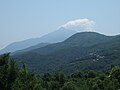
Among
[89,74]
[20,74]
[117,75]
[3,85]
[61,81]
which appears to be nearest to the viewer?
[3,85]

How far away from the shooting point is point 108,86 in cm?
6450

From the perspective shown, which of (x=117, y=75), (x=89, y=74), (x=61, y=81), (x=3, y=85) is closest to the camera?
(x=3, y=85)

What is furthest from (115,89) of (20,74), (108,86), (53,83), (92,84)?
(20,74)

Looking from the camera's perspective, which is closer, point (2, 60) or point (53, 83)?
Result: point (2, 60)

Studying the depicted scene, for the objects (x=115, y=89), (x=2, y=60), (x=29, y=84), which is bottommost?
(x=115, y=89)

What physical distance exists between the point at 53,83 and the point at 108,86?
1200 centimetres

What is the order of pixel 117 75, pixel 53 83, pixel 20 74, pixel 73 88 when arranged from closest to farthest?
pixel 20 74, pixel 73 88, pixel 53 83, pixel 117 75

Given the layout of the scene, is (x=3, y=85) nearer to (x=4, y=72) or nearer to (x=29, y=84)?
(x=4, y=72)

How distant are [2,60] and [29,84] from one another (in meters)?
4.14

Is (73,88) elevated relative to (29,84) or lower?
lower

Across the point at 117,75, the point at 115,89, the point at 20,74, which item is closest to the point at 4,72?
the point at 20,74

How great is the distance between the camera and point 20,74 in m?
→ 31.8

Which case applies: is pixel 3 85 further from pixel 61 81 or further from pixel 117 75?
pixel 117 75

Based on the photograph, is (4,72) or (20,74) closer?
(4,72)
